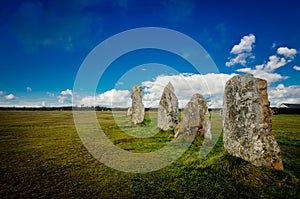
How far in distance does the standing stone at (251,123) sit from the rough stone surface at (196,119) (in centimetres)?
340

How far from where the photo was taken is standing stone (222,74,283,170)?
5.62 metres

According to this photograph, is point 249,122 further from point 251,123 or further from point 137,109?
point 137,109

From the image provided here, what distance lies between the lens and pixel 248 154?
19.6ft

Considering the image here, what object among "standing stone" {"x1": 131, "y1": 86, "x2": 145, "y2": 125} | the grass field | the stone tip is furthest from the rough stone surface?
"standing stone" {"x1": 131, "y1": 86, "x2": 145, "y2": 125}

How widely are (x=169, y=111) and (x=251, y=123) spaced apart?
308 inches

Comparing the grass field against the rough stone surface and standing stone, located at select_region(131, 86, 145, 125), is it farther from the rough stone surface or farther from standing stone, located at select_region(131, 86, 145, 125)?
standing stone, located at select_region(131, 86, 145, 125)

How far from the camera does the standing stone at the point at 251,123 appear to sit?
562cm

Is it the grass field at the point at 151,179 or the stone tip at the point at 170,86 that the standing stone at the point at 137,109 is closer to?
the stone tip at the point at 170,86

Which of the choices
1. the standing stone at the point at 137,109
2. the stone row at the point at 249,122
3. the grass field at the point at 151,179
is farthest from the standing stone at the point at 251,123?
the standing stone at the point at 137,109

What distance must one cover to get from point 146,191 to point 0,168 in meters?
5.25

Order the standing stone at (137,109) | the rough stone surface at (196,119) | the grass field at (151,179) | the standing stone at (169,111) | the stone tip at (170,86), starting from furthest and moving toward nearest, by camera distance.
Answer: the standing stone at (137,109), the stone tip at (170,86), the standing stone at (169,111), the rough stone surface at (196,119), the grass field at (151,179)

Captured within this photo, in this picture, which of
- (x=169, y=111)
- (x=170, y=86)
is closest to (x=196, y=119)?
(x=169, y=111)

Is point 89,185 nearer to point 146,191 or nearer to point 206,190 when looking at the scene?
point 146,191

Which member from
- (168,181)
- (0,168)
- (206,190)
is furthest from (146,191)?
(0,168)
